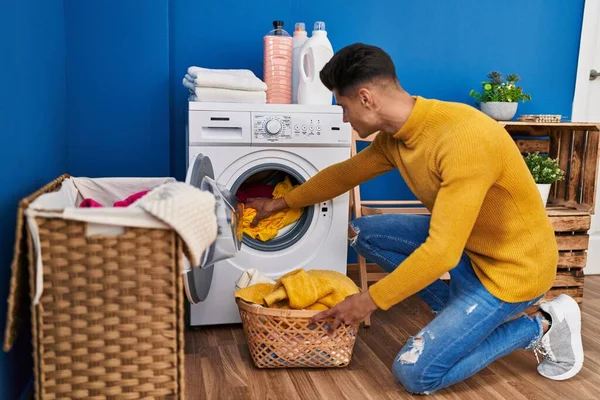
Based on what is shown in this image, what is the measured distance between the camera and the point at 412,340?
6.39 ft

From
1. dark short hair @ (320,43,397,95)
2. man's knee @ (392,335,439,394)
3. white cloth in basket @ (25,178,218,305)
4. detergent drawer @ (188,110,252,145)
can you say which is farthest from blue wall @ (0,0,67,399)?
man's knee @ (392,335,439,394)

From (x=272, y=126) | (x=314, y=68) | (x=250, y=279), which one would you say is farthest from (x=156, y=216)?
(x=314, y=68)

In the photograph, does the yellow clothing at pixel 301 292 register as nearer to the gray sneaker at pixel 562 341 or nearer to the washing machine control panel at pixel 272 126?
the washing machine control panel at pixel 272 126

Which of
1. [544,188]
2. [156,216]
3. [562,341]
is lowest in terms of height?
[562,341]

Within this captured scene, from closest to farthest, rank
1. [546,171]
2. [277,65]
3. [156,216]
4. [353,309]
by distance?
[156,216] < [353,309] < [277,65] < [546,171]

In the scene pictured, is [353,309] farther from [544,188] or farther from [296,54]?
[544,188]

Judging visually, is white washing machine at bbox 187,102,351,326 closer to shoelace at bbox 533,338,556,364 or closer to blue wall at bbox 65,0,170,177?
blue wall at bbox 65,0,170,177

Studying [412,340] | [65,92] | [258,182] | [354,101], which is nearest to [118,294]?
[354,101]

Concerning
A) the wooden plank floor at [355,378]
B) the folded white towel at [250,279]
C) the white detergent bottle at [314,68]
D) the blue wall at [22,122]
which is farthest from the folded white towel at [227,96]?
the wooden plank floor at [355,378]

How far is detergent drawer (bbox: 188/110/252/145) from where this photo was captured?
230 cm

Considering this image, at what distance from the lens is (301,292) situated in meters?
2.04

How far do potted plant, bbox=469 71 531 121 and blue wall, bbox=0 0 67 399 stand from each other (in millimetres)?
1971

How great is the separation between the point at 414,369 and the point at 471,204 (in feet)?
1.86

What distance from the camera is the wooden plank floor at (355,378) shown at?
76.8 inches
